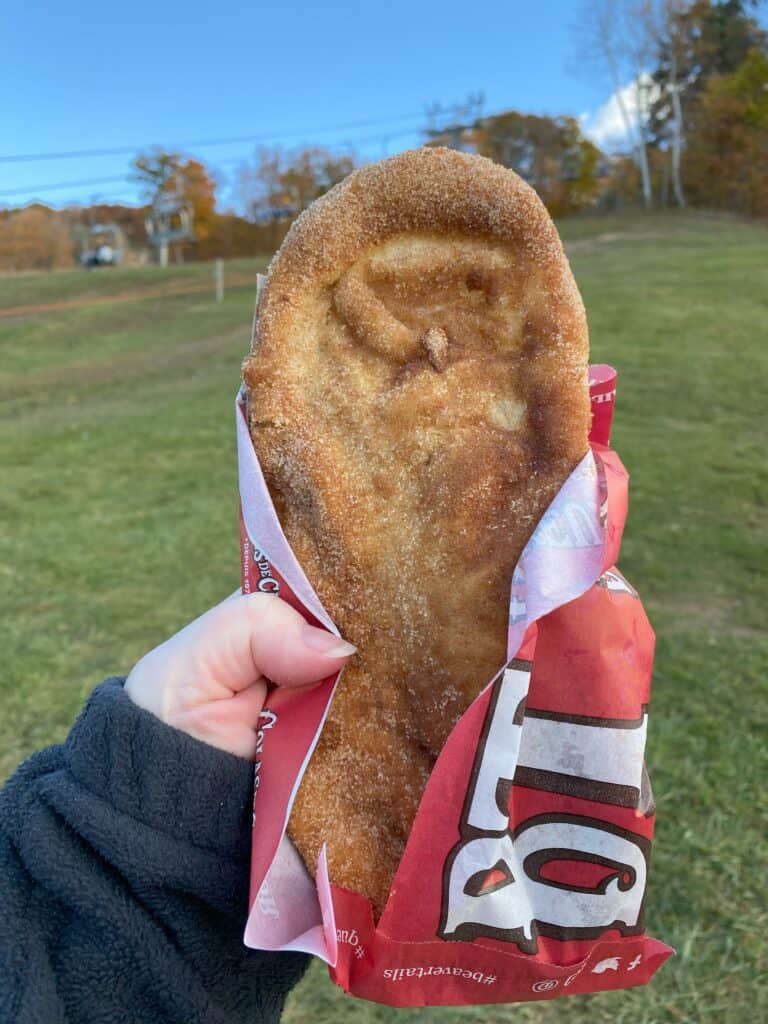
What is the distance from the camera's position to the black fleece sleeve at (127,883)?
4.24 ft

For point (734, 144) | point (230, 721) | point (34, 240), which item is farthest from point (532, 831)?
point (34, 240)

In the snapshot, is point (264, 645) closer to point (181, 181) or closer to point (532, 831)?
point (532, 831)

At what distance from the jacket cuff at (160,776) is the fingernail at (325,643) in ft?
0.84

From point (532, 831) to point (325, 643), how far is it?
47 centimetres

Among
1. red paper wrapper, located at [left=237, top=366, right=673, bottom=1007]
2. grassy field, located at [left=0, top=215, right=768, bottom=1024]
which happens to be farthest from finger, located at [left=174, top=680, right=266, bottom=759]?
grassy field, located at [left=0, top=215, right=768, bottom=1024]

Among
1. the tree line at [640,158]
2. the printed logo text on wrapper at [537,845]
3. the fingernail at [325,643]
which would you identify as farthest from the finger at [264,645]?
the tree line at [640,158]

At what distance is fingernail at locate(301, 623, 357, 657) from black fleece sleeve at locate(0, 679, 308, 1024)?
0.26m

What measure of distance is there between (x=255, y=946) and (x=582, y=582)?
0.76 meters

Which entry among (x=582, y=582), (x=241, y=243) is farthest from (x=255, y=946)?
(x=241, y=243)

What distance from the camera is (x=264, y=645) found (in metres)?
1.42

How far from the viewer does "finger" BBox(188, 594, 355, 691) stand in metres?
1.38

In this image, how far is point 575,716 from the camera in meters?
1.29

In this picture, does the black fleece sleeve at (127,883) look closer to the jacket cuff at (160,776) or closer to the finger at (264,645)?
the jacket cuff at (160,776)

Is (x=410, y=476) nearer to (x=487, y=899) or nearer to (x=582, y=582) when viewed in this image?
(x=582, y=582)
